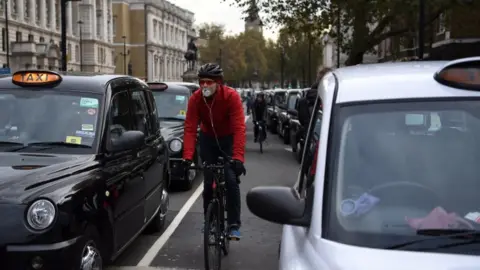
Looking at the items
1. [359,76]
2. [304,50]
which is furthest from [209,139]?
[304,50]

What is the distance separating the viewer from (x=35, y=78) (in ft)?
18.2

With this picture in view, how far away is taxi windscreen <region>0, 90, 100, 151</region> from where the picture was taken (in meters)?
5.20

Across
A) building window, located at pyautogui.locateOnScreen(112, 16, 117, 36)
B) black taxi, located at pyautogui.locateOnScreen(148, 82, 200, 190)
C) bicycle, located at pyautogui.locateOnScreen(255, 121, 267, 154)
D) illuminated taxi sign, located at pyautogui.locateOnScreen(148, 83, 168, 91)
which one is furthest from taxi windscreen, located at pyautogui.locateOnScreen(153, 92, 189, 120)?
building window, located at pyautogui.locateOnScreen(112, 16, 117, 36)

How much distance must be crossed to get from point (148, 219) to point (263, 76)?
5244 inches

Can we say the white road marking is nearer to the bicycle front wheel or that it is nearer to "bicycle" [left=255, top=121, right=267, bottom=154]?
the bicycle front wheel

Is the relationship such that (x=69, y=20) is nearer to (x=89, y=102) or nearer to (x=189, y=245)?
(x=189, y=245)

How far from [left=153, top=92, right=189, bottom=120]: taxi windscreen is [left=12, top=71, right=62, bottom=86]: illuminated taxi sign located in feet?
23.0

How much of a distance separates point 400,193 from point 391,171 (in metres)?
0.10

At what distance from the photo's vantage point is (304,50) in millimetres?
83188

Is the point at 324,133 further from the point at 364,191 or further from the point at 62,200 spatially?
the point at 62,200

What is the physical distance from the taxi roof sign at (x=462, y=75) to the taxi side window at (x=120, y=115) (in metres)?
3.34

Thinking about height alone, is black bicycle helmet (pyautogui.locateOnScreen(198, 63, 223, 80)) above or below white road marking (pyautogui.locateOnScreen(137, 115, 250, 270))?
above

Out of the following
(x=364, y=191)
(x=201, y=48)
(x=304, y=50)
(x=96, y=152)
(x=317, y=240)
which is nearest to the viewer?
(x=317, y=240)

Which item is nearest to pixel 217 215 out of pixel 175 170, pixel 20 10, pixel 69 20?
pixel 175 170
